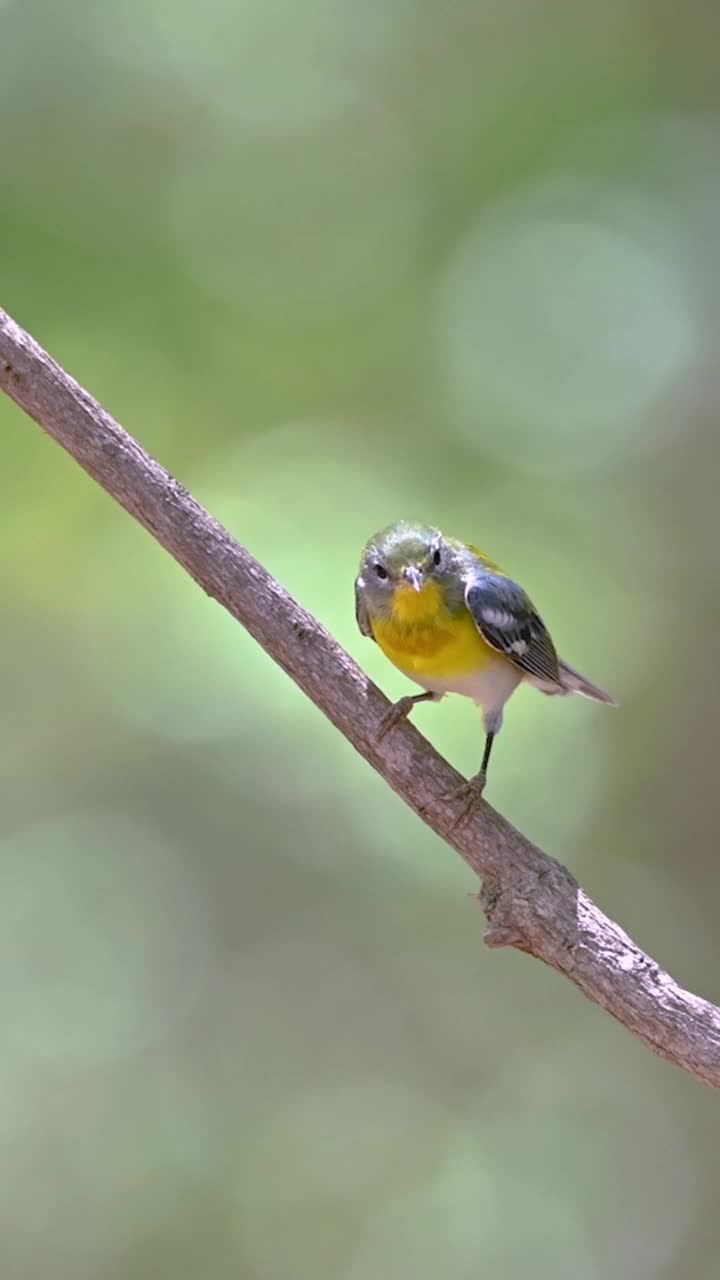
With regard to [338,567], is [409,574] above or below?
below

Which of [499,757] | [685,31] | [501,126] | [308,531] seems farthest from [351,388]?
[685,31]

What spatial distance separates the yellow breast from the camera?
8.66ft

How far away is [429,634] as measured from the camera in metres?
2.64

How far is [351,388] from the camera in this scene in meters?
5.68

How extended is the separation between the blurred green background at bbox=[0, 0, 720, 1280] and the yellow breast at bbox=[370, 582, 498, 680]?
215 cm

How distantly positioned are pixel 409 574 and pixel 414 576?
0.04 ft

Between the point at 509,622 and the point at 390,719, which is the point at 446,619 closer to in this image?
the point at 509,622

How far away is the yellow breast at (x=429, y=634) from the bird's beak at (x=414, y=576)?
19 mm

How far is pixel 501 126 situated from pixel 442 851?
3.33 meters

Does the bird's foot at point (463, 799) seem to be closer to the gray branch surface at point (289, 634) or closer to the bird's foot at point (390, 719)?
the gray branch surface at point (289, 634)

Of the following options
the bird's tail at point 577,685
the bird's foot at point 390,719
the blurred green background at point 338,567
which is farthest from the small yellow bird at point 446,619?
the blurred green background at point 338,567

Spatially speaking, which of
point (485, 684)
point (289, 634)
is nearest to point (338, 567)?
point (485, 684)

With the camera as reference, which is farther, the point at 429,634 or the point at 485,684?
the point at 485,684

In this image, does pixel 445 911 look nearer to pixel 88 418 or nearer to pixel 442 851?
pixel 442 851
